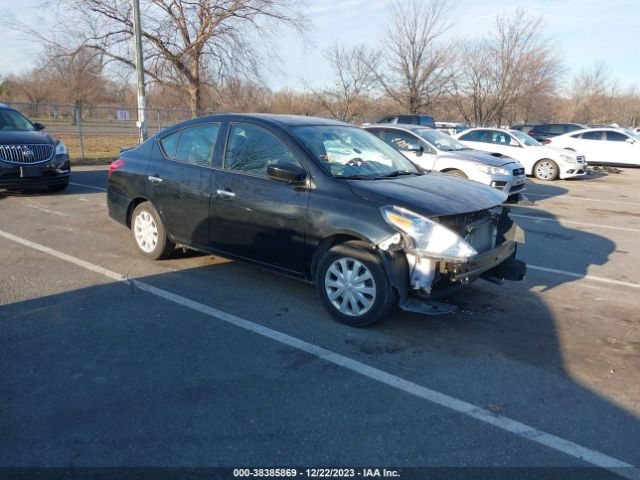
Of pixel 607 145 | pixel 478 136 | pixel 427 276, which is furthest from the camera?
pixel 607 145

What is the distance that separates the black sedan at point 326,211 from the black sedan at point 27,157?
4.76 metres

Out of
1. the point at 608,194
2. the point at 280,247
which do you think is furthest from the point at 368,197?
the point at 608,194

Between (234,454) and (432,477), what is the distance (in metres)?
1.03

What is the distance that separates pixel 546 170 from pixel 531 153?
0.72 m

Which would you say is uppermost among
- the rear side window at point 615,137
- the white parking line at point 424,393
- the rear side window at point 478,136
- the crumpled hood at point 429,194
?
the rear side window at point 615,137

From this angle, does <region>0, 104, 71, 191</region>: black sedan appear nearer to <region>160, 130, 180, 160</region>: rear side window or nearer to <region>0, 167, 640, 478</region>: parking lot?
<region>0, 167, 640, 478</region>: parking lot

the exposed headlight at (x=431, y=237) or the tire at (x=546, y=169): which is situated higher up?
the tire at (x=546, y=169)

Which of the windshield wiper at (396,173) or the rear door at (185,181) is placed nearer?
the windshield wiper at (396,173)

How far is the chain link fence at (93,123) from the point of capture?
1850cm

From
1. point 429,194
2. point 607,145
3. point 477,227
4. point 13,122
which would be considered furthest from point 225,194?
point 607,145

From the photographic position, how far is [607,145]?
66.7 feet

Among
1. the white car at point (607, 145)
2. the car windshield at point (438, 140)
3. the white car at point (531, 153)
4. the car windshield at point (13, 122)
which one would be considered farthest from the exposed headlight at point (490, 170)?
the white car at point (607, 145)

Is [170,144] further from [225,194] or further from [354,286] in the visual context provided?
[354,286]

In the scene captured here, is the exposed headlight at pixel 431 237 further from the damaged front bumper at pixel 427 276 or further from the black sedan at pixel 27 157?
the black sedan at pixel 27 157
